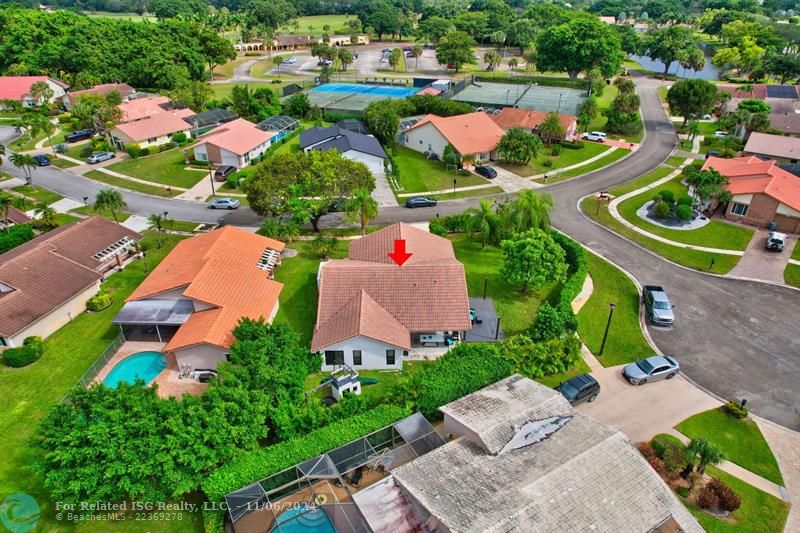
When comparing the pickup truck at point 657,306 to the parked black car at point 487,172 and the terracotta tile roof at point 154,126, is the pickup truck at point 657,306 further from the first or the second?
the terracotta tile roof at point 154,126

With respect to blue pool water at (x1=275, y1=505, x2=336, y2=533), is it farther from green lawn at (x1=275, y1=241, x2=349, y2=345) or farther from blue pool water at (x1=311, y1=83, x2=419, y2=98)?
blue pool water at (x1=311, y1=83, x2=419, y2=98)

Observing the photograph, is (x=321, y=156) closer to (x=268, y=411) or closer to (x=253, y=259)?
(x=253, y=259)

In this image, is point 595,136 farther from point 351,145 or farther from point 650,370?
point 650,370

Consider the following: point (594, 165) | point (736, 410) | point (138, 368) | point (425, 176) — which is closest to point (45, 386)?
point (138, 368)

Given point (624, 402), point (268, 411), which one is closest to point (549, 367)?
point (624, 402)

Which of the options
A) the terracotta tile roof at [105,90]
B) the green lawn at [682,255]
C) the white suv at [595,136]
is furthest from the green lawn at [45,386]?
the white suv at [595,136]

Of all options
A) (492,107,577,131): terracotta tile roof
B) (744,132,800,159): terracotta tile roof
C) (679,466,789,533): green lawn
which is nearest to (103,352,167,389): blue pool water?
(679,466,789,533): green lawn
